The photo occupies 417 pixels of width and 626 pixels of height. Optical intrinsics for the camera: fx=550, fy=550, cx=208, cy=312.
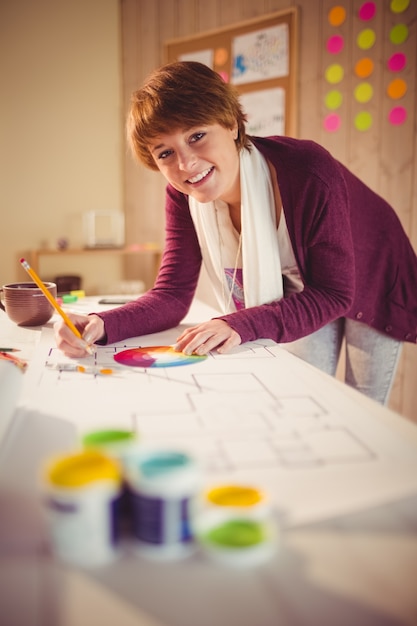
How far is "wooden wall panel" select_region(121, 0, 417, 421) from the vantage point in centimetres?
227

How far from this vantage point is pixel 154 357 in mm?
904

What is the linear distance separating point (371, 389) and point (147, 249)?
1.91m

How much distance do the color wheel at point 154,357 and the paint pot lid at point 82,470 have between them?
42 cm

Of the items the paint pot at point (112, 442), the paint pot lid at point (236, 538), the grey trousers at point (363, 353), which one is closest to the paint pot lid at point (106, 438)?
the paint pot at point (112, 442)

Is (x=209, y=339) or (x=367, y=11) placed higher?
(x=367, y=11)

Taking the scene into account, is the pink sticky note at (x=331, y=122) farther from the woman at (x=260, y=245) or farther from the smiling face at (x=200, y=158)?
the smiling face at (x=200, y=158)

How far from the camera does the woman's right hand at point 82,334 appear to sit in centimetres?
92

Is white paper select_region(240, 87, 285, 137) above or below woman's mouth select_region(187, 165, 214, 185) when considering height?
above

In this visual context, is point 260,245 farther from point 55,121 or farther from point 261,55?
point 55,121

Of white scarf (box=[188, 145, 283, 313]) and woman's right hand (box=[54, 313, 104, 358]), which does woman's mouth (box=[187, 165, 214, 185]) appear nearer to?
white scarf (box=[188, 145, 283, 313])

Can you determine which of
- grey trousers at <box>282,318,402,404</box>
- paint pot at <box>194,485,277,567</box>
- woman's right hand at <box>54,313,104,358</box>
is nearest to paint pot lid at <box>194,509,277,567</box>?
paint pot at <box>194,485,277,567</box>

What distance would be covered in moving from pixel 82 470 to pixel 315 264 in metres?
0.79

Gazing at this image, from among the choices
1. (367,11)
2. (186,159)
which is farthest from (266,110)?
(186,159)

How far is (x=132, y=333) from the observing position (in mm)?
1063
